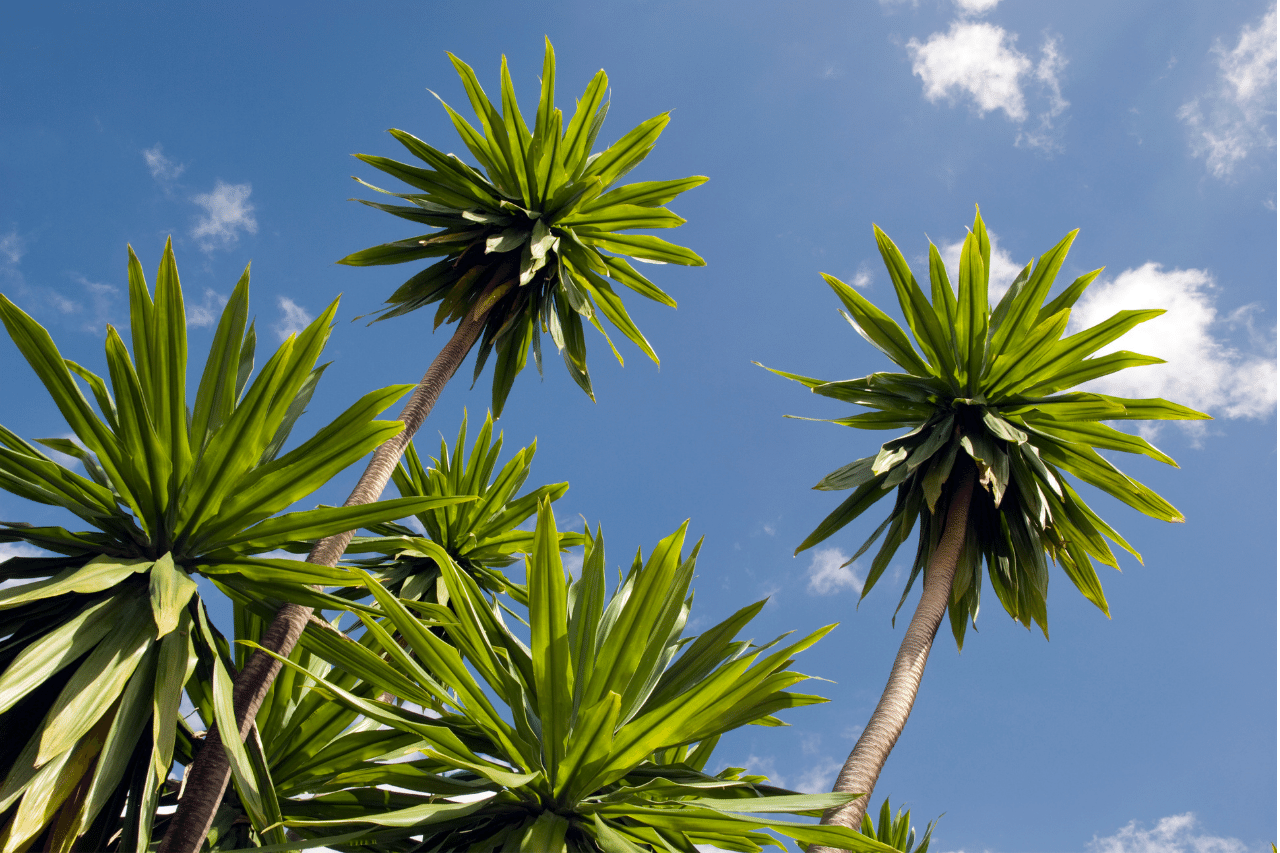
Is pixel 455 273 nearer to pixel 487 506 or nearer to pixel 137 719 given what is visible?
pixel 487 506

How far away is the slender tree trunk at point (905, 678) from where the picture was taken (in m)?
2.71

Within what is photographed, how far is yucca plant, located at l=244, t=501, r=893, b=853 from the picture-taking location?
2189 mm

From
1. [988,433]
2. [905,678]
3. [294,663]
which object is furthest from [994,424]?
[294,663]

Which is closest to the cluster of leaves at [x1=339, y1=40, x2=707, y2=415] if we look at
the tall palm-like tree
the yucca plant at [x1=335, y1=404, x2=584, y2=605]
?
the tall palm-like tree

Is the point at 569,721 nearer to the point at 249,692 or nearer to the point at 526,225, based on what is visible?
the point at 249,692

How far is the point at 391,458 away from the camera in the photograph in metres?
3.73

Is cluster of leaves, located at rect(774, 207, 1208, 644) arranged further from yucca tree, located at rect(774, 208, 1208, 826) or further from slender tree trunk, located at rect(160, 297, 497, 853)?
slender tree trunk, located at rect(160, 297, 497, 853)

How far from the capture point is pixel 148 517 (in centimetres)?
267

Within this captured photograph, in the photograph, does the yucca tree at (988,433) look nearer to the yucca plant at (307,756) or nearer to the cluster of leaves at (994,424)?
the cluster of leaves at (994,424)

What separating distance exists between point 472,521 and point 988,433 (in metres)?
3.51

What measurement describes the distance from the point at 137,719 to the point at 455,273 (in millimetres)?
3135

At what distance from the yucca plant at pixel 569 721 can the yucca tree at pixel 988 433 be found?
1.65 m

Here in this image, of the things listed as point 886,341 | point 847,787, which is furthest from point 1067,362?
point 847,787

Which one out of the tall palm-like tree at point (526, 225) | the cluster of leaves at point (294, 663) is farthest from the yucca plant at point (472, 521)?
the cluster of leaves at point (294, 663)
